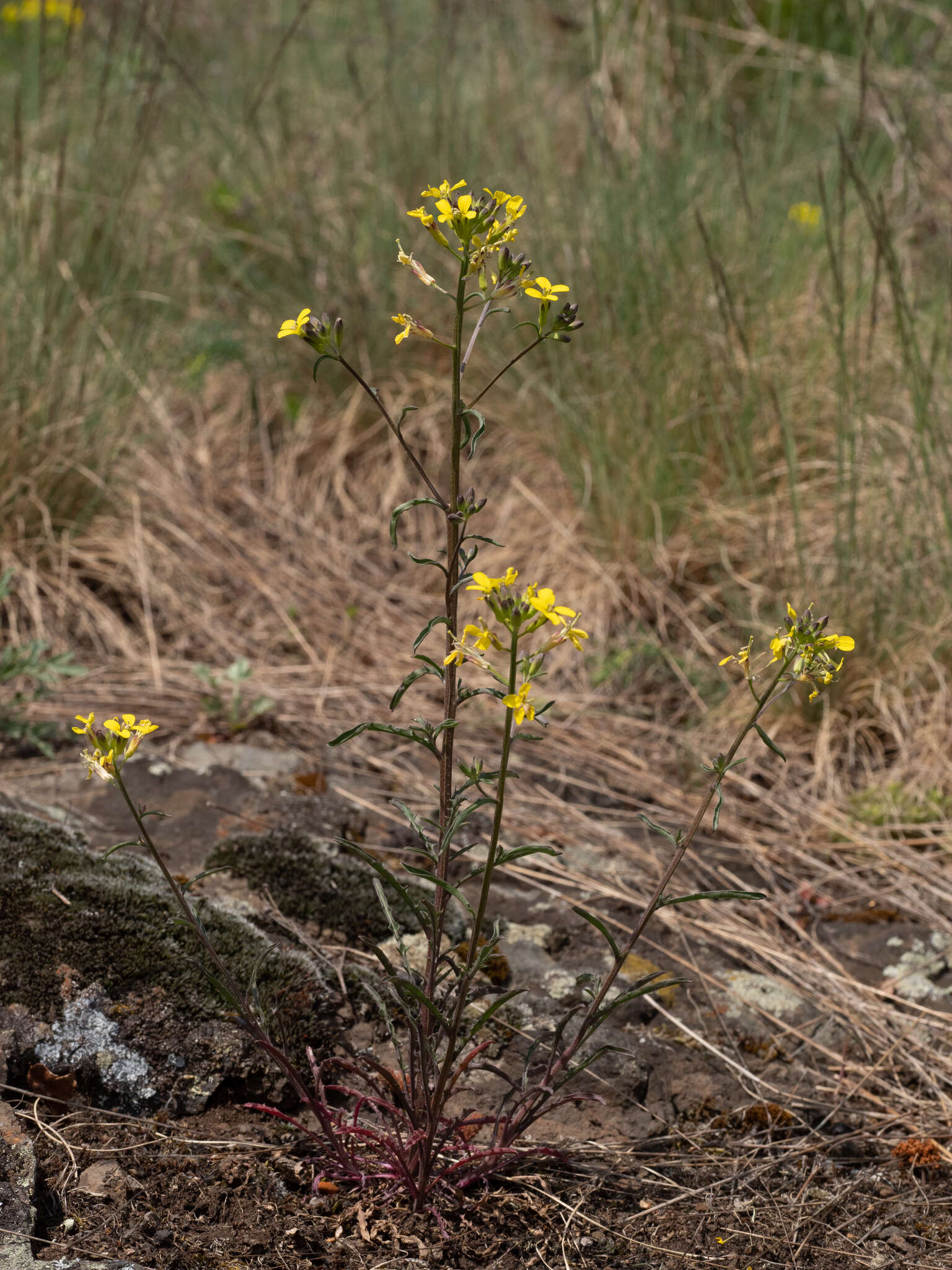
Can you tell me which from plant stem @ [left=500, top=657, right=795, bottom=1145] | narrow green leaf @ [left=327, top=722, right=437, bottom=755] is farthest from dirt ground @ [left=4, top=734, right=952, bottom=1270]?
narrow green leaf @ [left=327, top=722, right=437, bottom=755]

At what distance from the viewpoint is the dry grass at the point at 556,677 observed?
7.16 feet

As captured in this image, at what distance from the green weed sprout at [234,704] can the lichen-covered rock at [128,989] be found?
0.79 metres

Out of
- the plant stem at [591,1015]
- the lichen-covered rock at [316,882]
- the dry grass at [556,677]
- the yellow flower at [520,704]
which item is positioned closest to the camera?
the yellow flower at [520,704]

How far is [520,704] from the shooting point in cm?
111

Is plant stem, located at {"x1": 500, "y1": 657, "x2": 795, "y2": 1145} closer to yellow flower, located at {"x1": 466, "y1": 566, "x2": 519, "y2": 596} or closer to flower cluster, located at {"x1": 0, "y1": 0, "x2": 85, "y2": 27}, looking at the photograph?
yellow flower, located at {"x1": 466, "y1": 566, "x2": 519, "y2": 596}

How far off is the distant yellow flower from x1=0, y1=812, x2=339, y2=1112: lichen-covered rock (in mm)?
3108

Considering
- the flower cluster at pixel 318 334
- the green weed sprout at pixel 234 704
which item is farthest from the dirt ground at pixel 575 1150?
the flower cluster at pixel 318 334

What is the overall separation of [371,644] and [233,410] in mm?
1302

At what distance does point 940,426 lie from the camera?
8.97 ft

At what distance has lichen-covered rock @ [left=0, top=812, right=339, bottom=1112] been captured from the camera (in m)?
1.56

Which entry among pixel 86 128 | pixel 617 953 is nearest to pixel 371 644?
pixel 617 953

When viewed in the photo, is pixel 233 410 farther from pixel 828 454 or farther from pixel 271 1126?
pixel 271 1126

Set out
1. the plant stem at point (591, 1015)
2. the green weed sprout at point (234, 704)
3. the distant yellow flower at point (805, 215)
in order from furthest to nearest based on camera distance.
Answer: the distant yellow flower at point (805, 215) < the green weed sprout at point (234, 704) < the plant stem at point (591, 1015)

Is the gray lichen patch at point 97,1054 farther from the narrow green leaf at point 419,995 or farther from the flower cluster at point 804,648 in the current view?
the flower cluster at point 804,648
